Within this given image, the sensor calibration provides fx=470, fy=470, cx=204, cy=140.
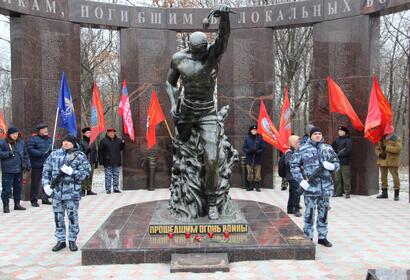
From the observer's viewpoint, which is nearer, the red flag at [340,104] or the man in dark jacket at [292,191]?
the man in dark jacket at [292,191]

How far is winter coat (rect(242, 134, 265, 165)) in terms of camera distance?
1271cm

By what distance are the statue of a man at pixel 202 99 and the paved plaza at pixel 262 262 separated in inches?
64.3

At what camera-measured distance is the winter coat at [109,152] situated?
1298cm

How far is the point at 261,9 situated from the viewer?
545 inches

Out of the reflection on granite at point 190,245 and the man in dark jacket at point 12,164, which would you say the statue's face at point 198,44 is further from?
the man in dark jacket at point 12,164

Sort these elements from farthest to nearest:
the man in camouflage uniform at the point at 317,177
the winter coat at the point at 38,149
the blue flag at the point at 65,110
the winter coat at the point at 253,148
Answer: the winter coat at the point at 253,148 < the blue flag at the point at 65,110 < the winter coat at the point at 38,149 < the man in camouflage uniform at the point at 317,177

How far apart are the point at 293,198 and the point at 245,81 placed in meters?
5.34

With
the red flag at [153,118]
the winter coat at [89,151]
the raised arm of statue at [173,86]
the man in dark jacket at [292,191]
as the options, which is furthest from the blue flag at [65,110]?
the man in dark jacket at [292,191]

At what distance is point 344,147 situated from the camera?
11.6 m

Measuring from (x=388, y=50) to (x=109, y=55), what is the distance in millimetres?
14544

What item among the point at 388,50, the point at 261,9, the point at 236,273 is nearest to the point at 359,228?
the point at 236,273

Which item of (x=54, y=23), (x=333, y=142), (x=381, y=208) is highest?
(x=54, y=23)

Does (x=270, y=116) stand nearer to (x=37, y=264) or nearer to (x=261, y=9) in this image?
(x=261, y=9)

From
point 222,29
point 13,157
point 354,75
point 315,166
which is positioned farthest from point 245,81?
point 315,166
